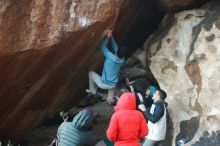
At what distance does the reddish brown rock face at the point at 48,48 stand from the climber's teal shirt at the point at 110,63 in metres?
0.21

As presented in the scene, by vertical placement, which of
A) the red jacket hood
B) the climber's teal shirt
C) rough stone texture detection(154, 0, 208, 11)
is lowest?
the red jacket hood

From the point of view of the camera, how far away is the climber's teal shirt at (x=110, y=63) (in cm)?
994

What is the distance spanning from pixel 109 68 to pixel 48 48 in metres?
1.54

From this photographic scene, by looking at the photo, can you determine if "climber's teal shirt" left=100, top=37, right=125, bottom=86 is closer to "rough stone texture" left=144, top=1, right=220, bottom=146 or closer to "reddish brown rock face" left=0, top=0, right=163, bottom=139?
"reddish brown rock face" left=0, top=0, right=163, bottom=139

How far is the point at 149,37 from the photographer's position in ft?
37.6

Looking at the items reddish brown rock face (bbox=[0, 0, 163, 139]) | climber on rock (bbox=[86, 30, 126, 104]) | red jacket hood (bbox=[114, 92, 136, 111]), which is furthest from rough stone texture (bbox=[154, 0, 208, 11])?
red jacket hood (bbox=[114, 92, 136, 111])

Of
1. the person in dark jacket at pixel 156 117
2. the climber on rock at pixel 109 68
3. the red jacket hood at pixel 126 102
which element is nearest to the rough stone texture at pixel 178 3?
the climber on rock at pixel 109 68

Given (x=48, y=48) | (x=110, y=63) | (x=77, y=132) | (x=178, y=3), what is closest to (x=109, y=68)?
(x=110, y=63)

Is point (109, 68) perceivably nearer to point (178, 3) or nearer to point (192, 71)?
point (192, 71)

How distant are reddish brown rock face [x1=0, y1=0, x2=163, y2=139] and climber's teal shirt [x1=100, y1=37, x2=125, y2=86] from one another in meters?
0.21

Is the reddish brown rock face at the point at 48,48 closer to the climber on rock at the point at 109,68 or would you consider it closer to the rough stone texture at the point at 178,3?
the climber on rock at the point at 109,68

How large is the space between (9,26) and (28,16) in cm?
36

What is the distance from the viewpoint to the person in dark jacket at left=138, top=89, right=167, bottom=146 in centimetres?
909

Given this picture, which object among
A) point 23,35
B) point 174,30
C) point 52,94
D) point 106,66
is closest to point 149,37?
point 174,30
